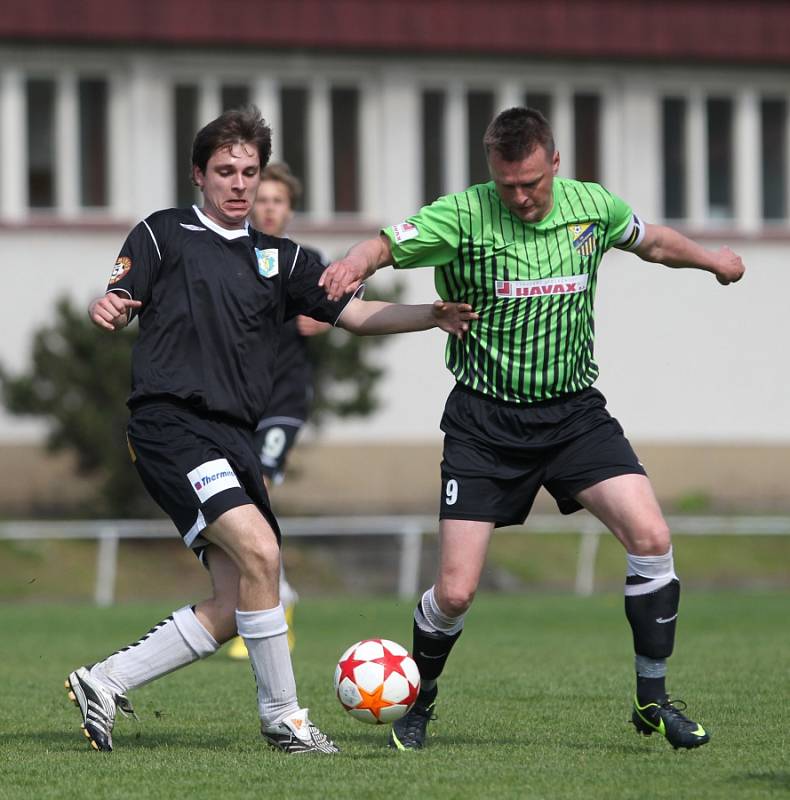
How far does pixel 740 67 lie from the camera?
85.7 feet

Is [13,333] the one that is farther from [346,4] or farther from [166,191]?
[346,4]

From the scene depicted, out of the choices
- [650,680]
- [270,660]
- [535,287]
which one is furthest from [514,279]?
[270,660]

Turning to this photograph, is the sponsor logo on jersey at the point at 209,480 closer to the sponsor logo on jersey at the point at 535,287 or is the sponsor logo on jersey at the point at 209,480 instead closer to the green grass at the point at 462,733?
the green grass at the point at 462,733

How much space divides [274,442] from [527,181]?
171 inches

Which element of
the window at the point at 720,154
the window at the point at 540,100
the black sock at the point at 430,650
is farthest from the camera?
the window at the point at 720,154

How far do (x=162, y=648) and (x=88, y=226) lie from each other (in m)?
18.1

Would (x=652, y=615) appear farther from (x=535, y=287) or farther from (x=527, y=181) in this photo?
(x=527, y=181)

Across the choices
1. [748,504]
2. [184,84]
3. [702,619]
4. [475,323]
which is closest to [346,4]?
[184,84]

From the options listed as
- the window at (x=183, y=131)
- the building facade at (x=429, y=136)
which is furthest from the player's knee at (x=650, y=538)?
the window at (x=183, y=131)

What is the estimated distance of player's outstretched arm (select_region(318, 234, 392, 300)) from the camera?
6191mm

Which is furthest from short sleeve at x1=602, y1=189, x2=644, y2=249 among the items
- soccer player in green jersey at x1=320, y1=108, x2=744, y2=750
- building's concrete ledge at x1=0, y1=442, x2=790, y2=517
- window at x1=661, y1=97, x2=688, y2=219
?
window at x1=661, y1=97, x2=688, y2=219

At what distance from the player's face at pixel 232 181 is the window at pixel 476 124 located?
19150mm

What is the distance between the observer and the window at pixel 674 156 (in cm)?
2627

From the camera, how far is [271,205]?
9.80 metres
